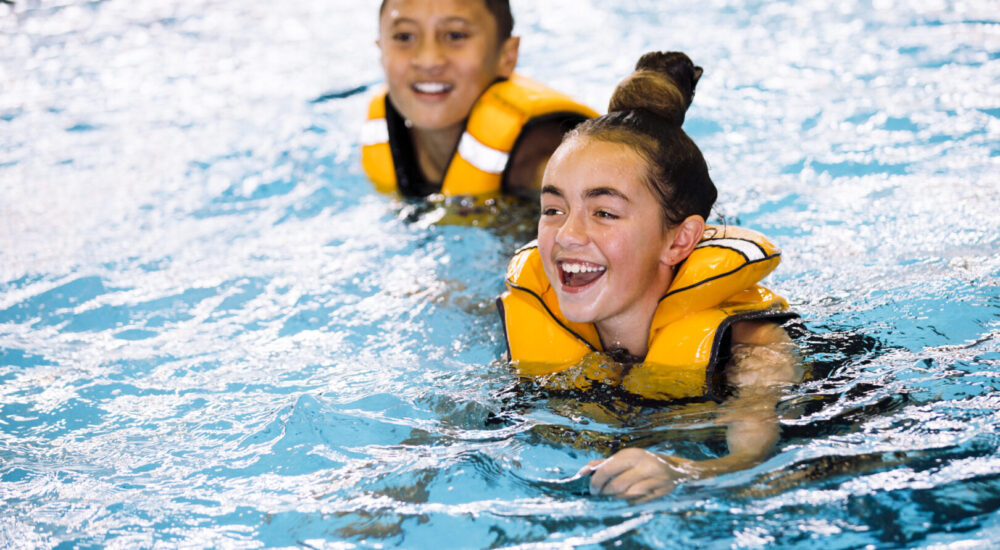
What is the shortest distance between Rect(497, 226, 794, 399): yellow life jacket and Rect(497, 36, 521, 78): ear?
2.10 metres

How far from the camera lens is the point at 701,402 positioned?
3.05m

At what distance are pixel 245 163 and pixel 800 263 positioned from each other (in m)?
3.70

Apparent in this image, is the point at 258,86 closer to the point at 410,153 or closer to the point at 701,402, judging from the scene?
the point at 410,153

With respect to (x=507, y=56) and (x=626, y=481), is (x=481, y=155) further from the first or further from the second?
(x=626, y=481)

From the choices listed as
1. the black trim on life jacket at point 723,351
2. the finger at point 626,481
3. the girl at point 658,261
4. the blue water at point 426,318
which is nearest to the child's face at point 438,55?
the blue water at point 426,318

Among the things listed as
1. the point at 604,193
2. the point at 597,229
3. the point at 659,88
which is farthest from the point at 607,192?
the point at 659,88

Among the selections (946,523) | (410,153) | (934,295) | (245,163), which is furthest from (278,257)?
(946,523)

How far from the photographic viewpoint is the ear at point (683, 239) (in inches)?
125

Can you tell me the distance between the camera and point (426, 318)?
14.0 ft

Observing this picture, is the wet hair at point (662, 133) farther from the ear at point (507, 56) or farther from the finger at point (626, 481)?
the ear at point (507, 56)

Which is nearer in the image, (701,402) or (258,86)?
(701,402)

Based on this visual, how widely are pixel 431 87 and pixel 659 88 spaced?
2.20 metres

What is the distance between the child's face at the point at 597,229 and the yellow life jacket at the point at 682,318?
0.15m

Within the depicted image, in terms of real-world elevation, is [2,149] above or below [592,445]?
below
